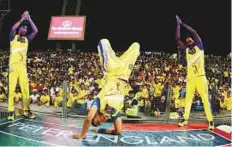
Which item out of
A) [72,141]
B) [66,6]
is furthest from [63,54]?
[72,141]

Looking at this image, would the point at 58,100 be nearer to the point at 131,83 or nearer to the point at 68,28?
the point at 131,83

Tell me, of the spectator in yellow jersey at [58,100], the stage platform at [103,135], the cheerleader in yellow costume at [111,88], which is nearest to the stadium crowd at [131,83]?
the spectator in yellow jersey at [58,100]

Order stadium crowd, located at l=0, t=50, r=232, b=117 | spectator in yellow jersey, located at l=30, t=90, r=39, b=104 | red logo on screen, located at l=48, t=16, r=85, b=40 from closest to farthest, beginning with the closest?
stadium crowd, located at l=0, t=50, r=232, b=117
spectator in yellow jersey, located at l=30, t=90, r=39, b=104
red logo on screen, located at l=48, t=16, r=85, b=40

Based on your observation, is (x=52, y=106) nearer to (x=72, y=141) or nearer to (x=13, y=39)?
(x=13, y=39)

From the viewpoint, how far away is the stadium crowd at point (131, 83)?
10.8m

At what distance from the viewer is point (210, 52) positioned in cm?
2219

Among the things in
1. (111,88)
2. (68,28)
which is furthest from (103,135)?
(68,28)

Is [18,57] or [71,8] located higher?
[71,8]

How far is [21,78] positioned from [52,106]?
2.18 m

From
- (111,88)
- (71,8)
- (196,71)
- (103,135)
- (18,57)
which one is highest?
(71,8)

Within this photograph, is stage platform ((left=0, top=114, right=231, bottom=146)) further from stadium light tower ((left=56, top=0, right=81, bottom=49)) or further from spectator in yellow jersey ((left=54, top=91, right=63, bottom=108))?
stadium light tower ((left=56, top=0, right=81, bottom=49))

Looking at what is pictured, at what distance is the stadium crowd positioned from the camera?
10820 millimetres

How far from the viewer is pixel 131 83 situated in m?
12.5

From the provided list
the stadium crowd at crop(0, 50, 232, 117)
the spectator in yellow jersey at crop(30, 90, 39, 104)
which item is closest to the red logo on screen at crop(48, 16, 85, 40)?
the stadium crowd at crop(0, 50, 232, 117)
